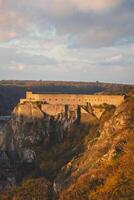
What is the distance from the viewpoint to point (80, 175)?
8394cm

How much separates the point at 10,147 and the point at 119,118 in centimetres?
3610

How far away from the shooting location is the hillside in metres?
72.8

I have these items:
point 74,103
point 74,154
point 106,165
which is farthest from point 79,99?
point 106,165

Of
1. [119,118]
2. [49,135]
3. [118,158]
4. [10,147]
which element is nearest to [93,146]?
[119,118]

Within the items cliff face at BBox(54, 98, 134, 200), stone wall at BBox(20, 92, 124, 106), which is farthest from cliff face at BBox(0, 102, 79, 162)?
cliff face at BBox(54, 98, 134, 200)

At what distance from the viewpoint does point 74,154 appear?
10281cm

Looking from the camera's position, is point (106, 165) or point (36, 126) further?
point (36, 126)

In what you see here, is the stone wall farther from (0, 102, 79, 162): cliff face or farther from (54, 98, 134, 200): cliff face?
(54, 98, 134, 200): cliff face

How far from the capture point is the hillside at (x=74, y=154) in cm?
7281

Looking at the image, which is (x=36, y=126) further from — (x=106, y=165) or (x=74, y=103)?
(x=106, y=165)

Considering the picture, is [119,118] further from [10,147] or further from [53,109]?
[10,147]

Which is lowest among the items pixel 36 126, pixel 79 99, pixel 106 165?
pixel 106 165

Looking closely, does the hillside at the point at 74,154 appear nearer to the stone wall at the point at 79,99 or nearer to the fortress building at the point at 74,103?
the fortress building at the point at 74,103

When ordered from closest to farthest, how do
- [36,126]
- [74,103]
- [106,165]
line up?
[106,165] < [74,103] < [36,126]
